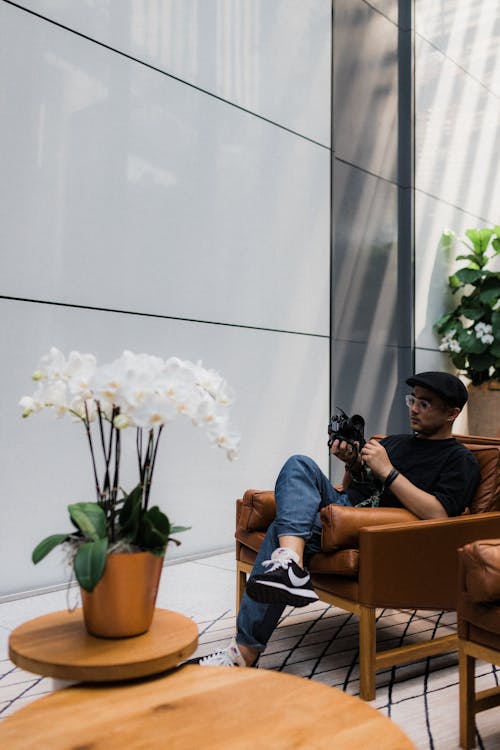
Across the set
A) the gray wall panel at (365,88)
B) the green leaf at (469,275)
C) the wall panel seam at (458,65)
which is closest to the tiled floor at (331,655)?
the gray wall panel at (365,88)

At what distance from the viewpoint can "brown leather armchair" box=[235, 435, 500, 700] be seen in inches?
90.0

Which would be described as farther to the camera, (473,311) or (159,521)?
(473,311)

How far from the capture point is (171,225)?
4.04 meters

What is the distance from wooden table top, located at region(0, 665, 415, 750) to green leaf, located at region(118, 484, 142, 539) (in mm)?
292

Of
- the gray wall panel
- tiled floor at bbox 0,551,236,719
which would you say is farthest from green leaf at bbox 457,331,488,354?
tiled floor at bbox 0,551,236,719

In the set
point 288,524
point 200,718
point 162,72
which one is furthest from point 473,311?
point 200,718

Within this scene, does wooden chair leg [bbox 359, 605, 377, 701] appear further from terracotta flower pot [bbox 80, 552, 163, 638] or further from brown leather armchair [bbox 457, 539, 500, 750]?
terracotta flower pot [bbox 80, 552, 163, 638]

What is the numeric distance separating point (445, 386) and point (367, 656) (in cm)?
109

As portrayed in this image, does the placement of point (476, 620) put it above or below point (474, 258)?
below

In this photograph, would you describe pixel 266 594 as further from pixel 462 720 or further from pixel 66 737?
pixel 66 737

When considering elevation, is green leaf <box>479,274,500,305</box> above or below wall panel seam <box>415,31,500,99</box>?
below

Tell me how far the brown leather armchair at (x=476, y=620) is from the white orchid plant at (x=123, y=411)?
85 centimetres

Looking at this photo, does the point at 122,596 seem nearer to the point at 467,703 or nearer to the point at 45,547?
the point at 45,547

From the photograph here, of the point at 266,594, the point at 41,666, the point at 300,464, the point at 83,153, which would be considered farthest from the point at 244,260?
the point at 41,666
